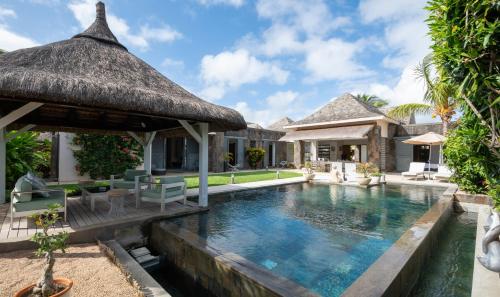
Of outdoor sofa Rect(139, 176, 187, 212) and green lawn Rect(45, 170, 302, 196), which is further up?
outdoor sofa Rect(139, 176, 187, 212)

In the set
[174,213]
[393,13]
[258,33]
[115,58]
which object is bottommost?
[174,213]

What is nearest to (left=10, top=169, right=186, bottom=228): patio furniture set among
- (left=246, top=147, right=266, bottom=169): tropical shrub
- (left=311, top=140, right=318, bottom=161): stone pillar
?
(left=246, top=147, right=266, bottom=169): tropical shrub

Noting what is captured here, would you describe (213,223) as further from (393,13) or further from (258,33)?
(258,33)

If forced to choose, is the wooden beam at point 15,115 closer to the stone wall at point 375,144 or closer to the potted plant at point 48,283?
the potted plant at point 48,283

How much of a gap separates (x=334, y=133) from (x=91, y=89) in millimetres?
19420

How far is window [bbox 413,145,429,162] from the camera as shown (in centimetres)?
2195

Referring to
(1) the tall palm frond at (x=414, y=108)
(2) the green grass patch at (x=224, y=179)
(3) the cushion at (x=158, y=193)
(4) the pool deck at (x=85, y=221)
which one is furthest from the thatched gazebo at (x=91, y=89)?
(1) the tall palm frond at (x=414, y=108)

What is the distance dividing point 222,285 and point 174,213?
11.5 ft

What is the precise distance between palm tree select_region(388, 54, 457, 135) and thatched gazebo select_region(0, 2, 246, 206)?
39.0ft

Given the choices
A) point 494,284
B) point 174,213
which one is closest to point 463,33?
point 494,284

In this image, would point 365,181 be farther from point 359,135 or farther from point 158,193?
point 158,193

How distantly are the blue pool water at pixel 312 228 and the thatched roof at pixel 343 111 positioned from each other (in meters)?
11.3

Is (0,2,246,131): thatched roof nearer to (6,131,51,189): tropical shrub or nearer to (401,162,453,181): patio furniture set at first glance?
(6,131,51,189): tropical shrub

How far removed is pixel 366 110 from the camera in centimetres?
2166
